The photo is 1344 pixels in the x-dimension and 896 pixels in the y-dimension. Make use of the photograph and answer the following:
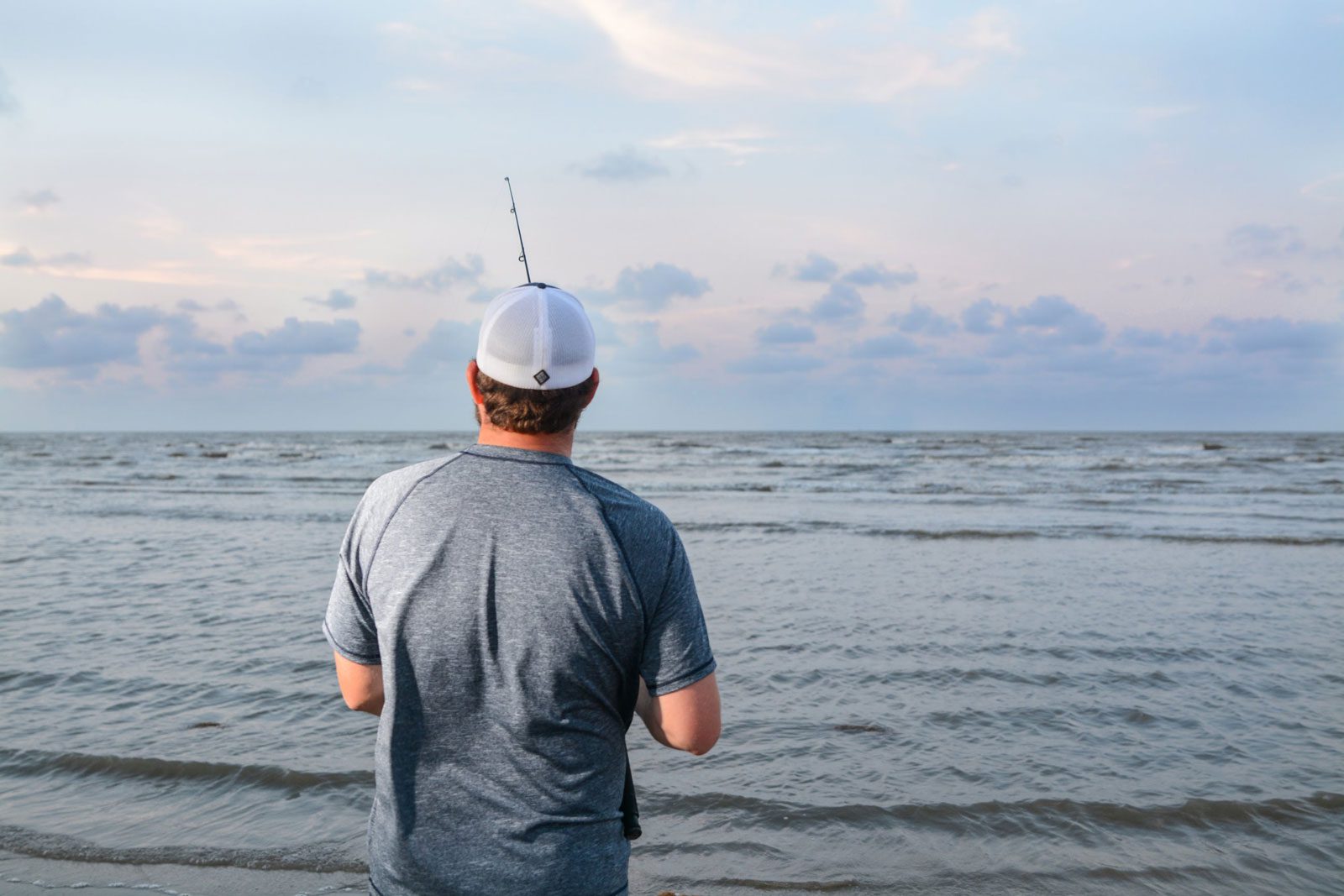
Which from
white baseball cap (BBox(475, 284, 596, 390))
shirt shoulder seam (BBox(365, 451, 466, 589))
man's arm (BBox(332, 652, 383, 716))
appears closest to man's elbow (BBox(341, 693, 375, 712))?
man's arm (BBox(332, 652, 383, 716))

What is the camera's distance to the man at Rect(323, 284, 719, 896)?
1.69m

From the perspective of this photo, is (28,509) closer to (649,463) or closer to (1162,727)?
(1162,727)

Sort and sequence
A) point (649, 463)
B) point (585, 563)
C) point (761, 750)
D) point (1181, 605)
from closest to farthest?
point (585, 563), point (761, 750), point (1181, 605), point (649, 463)

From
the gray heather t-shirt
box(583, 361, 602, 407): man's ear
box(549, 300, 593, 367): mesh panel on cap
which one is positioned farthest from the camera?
box(583, 361, 602, 407): man's ear

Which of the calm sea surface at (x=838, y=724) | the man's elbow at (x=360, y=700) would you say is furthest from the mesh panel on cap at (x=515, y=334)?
the calm sea surface at (x=838, y=724)

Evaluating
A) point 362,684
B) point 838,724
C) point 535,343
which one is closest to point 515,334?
point 535,343

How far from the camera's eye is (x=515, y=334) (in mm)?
1803

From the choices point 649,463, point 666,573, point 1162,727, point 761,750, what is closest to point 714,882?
point 761,750

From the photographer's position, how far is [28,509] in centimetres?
1952

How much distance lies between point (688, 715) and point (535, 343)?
0.79 metres

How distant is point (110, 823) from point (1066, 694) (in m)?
6.27

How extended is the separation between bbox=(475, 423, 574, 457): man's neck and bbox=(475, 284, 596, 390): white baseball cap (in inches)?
3.6

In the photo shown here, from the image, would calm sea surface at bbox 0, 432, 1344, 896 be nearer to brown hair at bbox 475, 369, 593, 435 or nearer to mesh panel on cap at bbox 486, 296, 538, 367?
brown hair at bbox 475, 369, 593, 435

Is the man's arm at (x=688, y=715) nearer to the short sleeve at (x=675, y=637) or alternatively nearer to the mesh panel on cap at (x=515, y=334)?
the short sleeve at (x=675, y=637)
